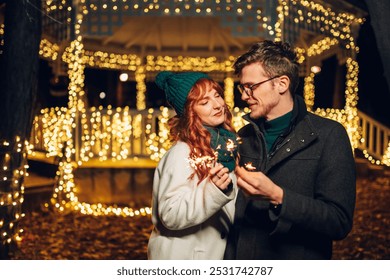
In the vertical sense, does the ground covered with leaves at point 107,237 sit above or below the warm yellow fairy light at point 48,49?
below

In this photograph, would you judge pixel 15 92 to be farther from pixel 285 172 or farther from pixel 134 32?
pixel 134 32

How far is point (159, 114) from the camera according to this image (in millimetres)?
12305

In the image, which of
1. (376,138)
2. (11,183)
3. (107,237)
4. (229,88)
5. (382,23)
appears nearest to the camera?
(382,23)

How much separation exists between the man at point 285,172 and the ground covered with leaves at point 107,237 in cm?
475

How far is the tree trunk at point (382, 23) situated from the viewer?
458cm

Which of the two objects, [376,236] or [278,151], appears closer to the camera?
[278,151]

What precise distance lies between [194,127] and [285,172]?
612 mm

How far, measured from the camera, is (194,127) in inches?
134

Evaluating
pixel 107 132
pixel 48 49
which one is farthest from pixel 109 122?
pixel 48 49

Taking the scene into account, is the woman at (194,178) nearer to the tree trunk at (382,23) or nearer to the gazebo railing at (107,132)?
the tree trunk at (382,23)

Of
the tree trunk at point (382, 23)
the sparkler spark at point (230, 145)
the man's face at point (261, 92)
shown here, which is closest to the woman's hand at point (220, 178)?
the sparkler spark at point (230, 145)
